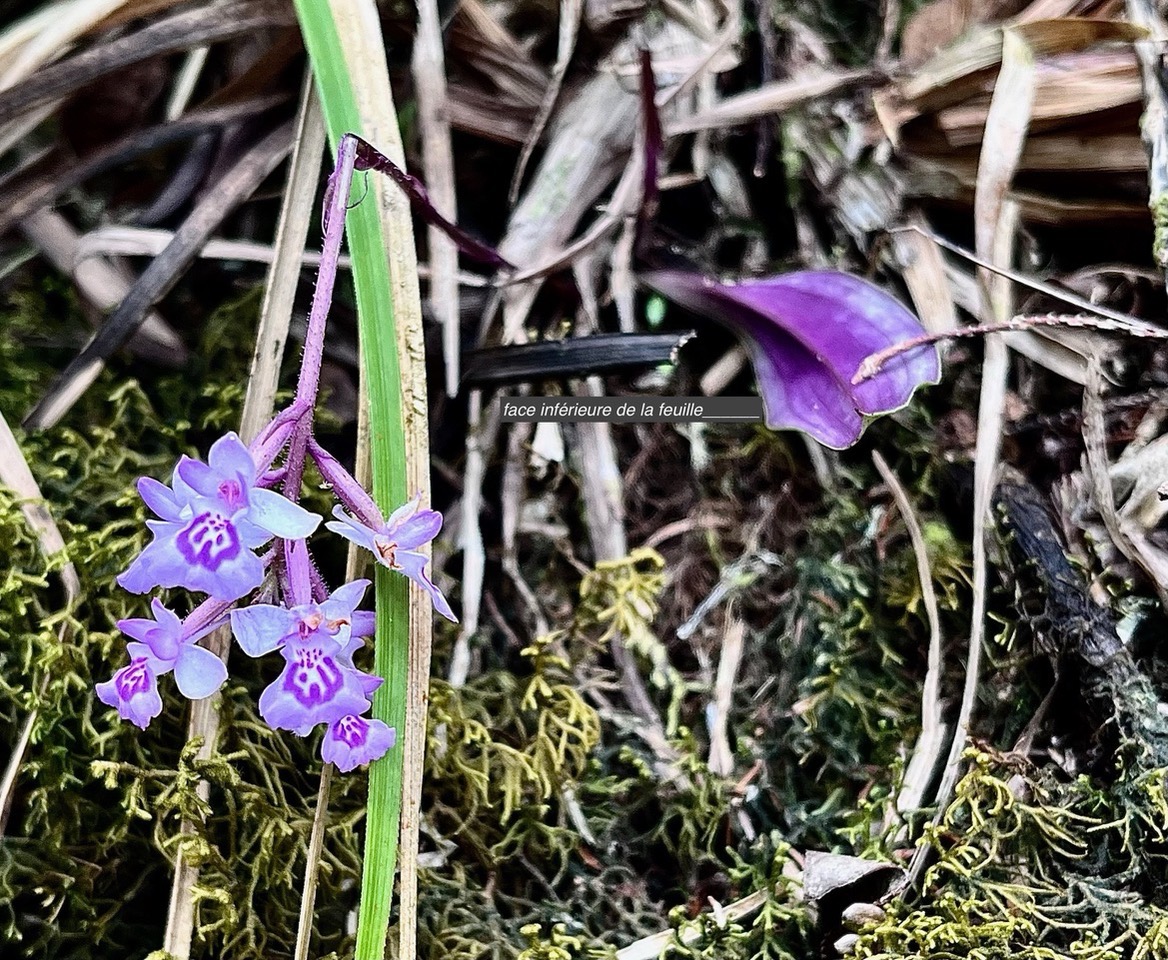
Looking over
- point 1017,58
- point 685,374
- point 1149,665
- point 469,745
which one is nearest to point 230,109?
point 685,374

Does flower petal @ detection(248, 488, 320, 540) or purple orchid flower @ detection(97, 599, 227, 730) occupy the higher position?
flower petal @ detection(248, 488, 320, 540)

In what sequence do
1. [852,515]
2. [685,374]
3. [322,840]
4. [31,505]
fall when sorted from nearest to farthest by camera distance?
[322,840] < [31,505] < [852,515] < [685,374]

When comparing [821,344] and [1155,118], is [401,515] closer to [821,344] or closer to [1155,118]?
[821,344]

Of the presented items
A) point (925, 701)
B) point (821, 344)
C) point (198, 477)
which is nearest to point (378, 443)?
point (198, 477)

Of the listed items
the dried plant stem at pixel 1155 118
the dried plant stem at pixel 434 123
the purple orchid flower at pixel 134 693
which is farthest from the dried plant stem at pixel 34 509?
the dried plant stem at pixel 1155 118

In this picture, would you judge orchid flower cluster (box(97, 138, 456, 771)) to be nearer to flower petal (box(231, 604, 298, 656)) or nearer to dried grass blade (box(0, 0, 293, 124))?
flower petal (box(231, 604, 298, 656))

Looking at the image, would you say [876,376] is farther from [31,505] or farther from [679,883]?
[31,505]

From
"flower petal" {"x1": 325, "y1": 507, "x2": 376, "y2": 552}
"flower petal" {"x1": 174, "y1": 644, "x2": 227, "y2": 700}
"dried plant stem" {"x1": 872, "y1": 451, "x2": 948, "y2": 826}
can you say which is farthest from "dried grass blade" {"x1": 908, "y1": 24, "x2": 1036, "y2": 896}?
"flower petal" {"x1": 174, "y1": 644, "x2": 227, "y2": 700}
